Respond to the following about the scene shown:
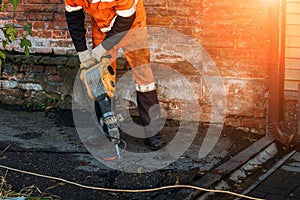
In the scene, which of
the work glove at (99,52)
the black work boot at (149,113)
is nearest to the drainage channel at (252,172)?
the black work boot at (149,113)

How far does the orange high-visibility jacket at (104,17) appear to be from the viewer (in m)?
6.25

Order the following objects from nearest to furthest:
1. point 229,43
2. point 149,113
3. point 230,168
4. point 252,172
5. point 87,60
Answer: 1. point 230,168
2. point 252,172
3. point 87,60
4. point 149,113
5. point 229,43

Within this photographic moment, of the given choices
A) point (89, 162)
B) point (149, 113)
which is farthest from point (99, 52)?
point (89, 162)

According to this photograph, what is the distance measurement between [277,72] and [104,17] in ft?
6.67

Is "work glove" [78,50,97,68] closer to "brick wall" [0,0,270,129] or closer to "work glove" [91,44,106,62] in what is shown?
"work glove" [91,44,106,62]

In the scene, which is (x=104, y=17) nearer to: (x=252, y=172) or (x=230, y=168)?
(x=230, y=168)

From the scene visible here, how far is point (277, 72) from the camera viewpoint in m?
7.02

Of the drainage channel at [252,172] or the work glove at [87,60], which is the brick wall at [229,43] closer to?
the drainage channel at [252,172]

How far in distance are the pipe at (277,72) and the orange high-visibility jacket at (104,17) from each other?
147cm

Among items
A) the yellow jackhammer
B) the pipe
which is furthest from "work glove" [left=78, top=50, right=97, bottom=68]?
the pipe

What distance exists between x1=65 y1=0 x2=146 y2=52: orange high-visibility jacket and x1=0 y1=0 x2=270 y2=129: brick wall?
0.92m

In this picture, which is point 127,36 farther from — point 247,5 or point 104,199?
point 104,199

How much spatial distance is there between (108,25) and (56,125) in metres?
1.82

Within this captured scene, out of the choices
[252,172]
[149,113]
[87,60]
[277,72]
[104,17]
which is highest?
[104,17]
